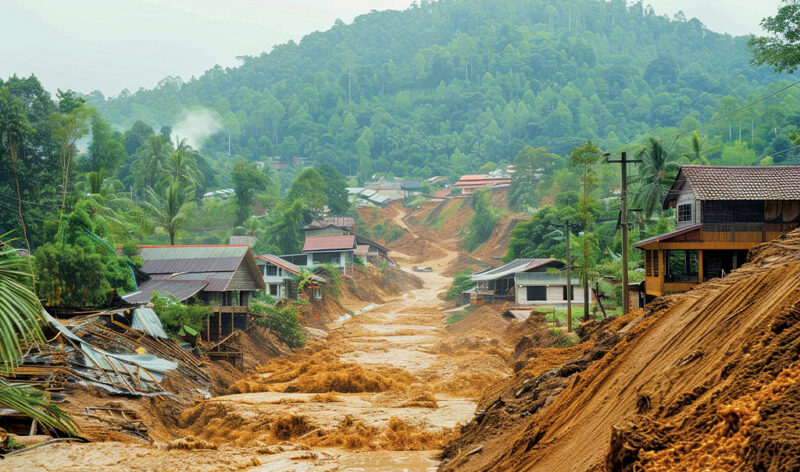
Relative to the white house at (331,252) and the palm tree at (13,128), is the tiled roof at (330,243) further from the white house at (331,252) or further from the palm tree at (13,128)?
the palm tree at (13,128)

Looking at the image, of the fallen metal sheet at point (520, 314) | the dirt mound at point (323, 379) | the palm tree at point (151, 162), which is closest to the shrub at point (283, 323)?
the dirt mound at point (323, 379)

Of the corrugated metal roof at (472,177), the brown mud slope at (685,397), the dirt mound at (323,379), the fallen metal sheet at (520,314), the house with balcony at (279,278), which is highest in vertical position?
the corrugated metal roof at (472,177)

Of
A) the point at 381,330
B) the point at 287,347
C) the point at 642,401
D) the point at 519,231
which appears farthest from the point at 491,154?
the point at 642,401

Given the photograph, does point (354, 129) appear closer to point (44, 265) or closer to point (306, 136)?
point (306, 136)

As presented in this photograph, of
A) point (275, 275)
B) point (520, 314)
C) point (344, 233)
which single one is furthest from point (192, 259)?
point (344, 233)

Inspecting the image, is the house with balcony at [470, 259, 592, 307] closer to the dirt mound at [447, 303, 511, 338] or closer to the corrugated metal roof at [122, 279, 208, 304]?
the dirt mound at [447, 303, 511, 338]

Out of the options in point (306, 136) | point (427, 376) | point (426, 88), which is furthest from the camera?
point (426, 88)
